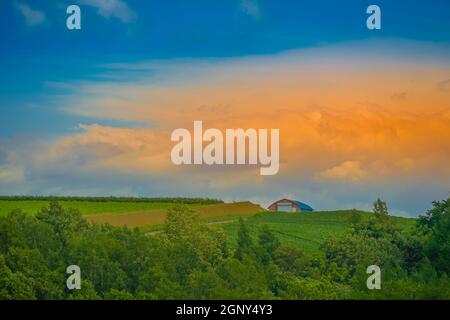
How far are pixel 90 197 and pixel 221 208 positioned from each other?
3.53 metres

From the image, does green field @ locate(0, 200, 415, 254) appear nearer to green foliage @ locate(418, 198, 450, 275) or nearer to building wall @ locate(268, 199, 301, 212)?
building wall @ locate(268, 199, 301, 212)

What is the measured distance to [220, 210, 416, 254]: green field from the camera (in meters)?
28.1

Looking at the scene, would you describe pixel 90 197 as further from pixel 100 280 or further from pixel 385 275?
pixel 385 275

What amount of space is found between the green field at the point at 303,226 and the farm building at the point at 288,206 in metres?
0.64

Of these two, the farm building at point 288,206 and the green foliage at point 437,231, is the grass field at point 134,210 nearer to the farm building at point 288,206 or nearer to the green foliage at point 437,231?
the farm building at point 288,206

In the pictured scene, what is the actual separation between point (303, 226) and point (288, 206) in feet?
9.35

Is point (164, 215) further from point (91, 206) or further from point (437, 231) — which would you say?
point (437, 231)

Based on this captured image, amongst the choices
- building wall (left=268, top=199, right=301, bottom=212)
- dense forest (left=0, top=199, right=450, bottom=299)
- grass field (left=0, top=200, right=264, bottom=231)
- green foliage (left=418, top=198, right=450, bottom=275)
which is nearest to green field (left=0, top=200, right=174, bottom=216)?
grass field (left=0, top=200, right=264, bottom=231)

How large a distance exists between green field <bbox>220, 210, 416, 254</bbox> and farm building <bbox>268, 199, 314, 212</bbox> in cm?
64

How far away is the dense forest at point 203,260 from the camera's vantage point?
26844 mm

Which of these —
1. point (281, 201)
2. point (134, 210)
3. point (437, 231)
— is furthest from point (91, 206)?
point (437, 231)

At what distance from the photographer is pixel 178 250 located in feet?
92.5
